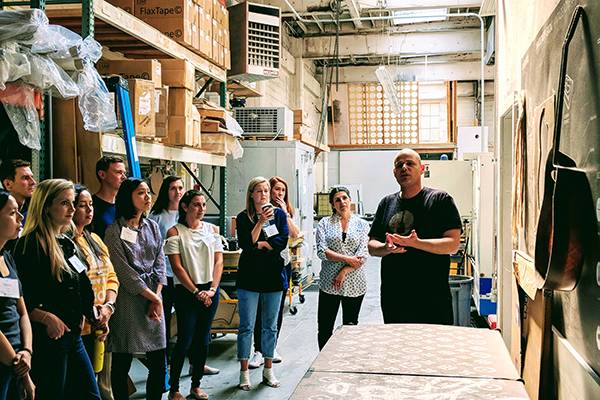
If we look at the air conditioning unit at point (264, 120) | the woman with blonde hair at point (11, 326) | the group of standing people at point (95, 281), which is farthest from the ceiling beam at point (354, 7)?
the woman with blonde hair at point (11, 326)

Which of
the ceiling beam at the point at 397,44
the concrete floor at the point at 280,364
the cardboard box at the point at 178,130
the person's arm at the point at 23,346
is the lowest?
the concrete floor at the point at 280,364

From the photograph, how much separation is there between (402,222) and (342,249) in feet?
3.71

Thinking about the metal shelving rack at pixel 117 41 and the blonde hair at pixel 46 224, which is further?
the metal shelving rack at pixel 117 41

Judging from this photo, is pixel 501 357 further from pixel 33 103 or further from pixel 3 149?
pixel 3 149

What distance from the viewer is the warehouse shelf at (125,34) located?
3490mm

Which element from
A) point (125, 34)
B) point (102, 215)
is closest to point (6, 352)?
point (102, 215)

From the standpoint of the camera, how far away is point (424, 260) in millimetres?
3217

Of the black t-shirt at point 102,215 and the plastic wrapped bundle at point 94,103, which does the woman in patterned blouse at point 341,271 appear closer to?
the black t-shirt at point 102,215

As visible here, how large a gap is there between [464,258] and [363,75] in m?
6.07

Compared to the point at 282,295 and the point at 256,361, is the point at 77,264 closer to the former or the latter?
the point at 282,295

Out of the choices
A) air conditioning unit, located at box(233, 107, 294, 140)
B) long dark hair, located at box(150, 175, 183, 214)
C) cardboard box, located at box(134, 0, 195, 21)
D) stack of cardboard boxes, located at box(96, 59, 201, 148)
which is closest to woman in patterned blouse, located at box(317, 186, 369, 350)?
long dark hair, located at box(150, 175, 183, 214)

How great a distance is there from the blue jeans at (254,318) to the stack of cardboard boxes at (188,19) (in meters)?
1.90

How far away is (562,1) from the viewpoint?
6.16 ft

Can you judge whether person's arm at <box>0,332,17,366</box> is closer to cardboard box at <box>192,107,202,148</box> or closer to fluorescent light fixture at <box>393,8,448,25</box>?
cardboard box at <box>192,107,202,148</box>
